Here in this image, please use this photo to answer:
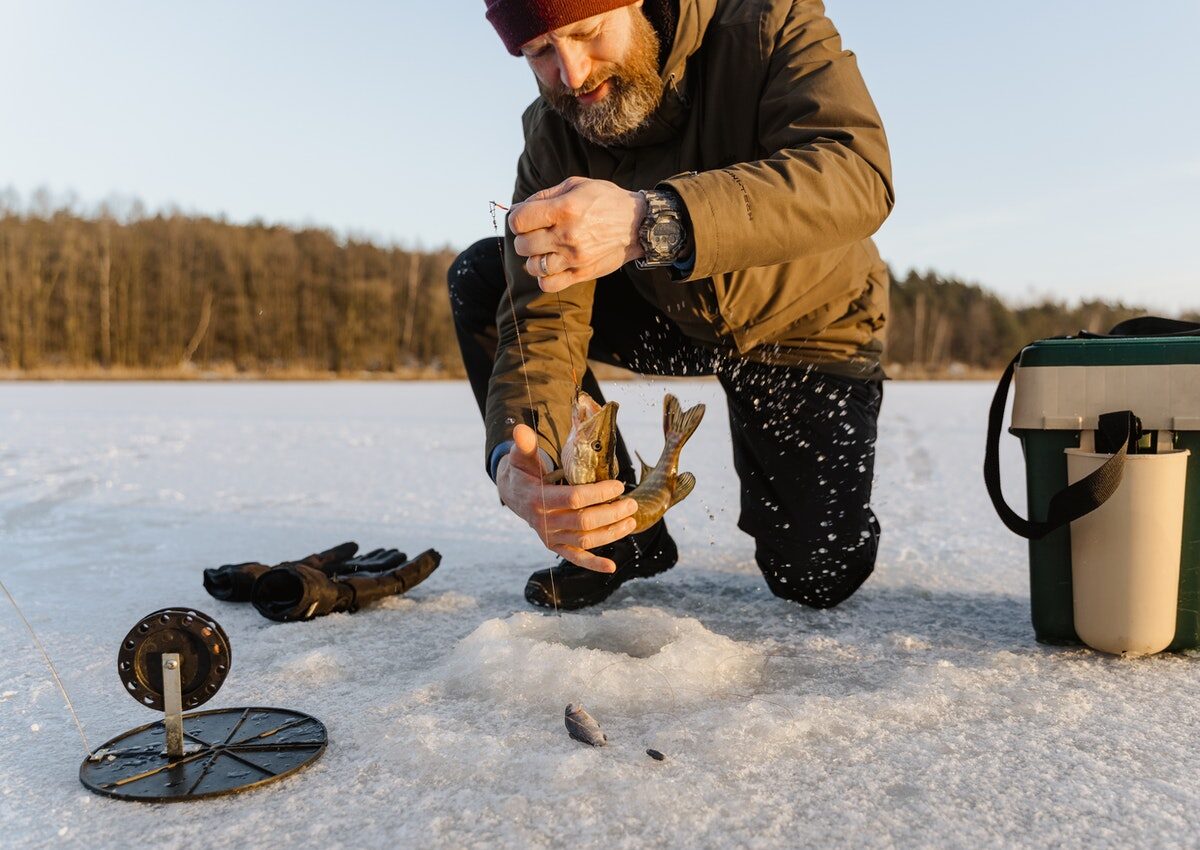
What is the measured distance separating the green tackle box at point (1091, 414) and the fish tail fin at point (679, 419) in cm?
97

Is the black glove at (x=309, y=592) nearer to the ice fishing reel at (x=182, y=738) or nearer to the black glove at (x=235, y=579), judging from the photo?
the black glove at (x=235, y=579)

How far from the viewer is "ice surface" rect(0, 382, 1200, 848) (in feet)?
4.99

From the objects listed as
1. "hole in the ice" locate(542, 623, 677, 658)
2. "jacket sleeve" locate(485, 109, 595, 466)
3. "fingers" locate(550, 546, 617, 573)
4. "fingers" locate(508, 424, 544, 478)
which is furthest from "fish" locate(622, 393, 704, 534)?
"hole in the ice" locate(542, 623, 677, 658)

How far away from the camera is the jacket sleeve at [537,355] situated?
8.22 ft

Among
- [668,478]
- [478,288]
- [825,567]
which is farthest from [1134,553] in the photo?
[478,288]

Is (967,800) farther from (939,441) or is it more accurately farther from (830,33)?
(939,441)

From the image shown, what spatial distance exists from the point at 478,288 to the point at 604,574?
111 cm

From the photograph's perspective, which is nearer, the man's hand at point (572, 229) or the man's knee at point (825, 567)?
the man's hand at point (572, 229)

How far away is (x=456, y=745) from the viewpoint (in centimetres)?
179

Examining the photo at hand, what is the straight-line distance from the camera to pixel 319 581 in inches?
110

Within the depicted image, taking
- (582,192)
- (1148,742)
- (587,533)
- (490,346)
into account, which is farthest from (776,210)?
(490,346)

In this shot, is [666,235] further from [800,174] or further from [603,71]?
[603,71]

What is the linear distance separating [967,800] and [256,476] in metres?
5.36

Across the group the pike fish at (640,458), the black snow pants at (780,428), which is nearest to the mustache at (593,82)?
the black snow pants at (780,428)
